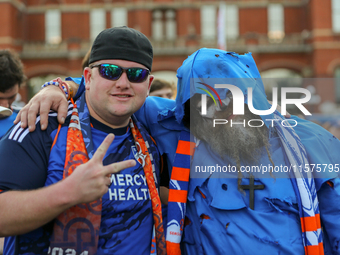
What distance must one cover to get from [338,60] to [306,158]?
778 inches

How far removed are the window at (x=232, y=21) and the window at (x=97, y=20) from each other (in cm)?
817

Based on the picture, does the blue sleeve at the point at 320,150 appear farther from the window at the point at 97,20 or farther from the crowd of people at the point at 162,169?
the window at the point at 97,20

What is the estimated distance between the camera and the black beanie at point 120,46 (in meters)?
1.80

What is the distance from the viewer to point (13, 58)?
3.05m

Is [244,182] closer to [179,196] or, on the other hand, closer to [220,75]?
[179,196]

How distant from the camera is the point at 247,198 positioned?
189cm

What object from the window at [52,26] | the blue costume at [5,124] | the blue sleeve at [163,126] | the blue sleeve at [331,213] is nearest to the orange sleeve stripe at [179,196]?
the blue sleeve at [163,126]

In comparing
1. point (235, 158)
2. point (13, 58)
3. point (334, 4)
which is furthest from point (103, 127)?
point (334, 4)

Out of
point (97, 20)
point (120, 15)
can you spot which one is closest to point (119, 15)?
point (120, 15)

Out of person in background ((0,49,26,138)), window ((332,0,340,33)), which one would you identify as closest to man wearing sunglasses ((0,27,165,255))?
person in background ((0,49,26,138))

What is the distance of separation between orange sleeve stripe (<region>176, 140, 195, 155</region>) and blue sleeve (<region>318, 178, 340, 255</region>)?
0.84 metres

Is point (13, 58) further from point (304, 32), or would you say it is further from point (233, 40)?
point (304, 32)

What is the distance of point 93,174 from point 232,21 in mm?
21098

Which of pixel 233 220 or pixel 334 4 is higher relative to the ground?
pixel 334 4
